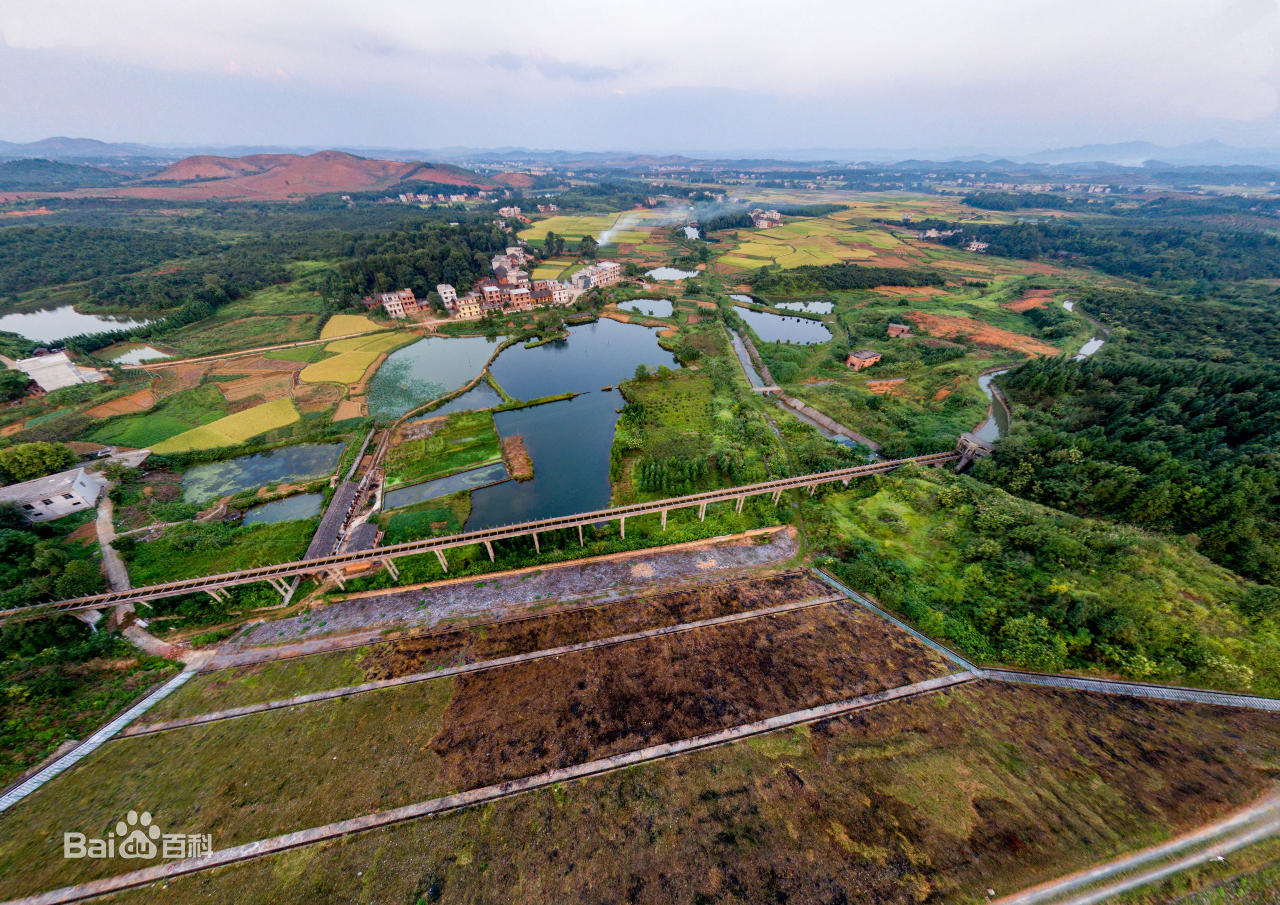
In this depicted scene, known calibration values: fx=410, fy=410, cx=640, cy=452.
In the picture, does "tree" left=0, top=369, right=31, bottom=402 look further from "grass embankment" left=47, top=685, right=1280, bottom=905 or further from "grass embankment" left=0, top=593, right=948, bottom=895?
"grass embankment" left=47, top=685, right=1280, bottom=905

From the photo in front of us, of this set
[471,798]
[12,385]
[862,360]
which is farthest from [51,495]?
[862,360]

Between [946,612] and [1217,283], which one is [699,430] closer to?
[946,612]

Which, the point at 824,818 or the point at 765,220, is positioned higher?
the point at 765,220

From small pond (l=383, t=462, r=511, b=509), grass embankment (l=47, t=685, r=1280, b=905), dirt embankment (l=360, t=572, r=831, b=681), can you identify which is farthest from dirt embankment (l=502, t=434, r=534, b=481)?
grass embankment (l=47, t=685, r=1280, b=905)

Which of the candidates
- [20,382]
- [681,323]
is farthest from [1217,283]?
[20,382]

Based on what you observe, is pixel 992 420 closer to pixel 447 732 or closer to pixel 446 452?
pixel 447 732

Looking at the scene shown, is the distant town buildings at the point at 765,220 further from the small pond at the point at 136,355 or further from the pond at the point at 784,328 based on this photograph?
the small pond at the point at 136,355
